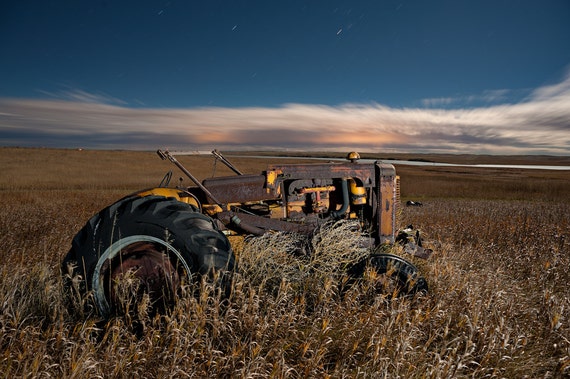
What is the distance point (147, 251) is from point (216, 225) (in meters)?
0.96

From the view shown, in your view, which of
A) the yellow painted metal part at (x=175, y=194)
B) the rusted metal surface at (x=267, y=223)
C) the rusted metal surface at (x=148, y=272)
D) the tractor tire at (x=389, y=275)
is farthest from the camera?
the rusted metal surface at (x=267, y=223)

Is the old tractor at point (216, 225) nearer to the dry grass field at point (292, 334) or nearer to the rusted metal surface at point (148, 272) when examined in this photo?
the rusted metal surface at point (148, 272)

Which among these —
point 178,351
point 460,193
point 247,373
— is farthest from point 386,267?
point 460,193

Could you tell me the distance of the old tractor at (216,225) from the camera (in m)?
2.55

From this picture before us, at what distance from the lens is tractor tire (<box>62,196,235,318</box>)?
2.54 metres

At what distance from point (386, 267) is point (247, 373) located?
5.87 feet

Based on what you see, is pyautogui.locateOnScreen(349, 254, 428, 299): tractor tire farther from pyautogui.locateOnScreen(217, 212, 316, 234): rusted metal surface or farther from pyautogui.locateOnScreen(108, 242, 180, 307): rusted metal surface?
pyautogui.locateOnScreen(108, 242, 180, 307): rusted metal surface

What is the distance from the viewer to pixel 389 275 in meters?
3.07

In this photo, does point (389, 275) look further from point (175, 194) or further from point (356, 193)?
point (175, 194)

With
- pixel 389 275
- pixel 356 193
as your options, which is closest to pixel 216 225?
pixel 389 275

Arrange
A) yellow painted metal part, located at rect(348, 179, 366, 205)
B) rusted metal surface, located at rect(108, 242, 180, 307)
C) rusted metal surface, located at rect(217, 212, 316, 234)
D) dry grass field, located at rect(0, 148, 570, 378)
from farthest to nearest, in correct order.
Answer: yellow painted metal part, located at rect(348, 179, 366, 205) → rusted metal surface, located at rect(217, 212, 316, 234) → rusted metal surface, located at rect(108, 242, 180, 307) → dry grass field, located at rect(0, 148, 570, 378)

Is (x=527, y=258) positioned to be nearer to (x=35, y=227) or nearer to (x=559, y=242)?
(x=559, y=242)

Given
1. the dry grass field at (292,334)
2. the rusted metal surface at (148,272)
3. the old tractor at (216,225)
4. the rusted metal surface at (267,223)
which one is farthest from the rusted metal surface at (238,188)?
the rusted metal surface at (148,272)

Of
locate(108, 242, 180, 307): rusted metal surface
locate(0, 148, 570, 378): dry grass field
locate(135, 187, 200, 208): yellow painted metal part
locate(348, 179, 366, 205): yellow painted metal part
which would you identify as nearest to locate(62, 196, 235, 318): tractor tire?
locate(108, 242, 180, 307): rusted metal surface
